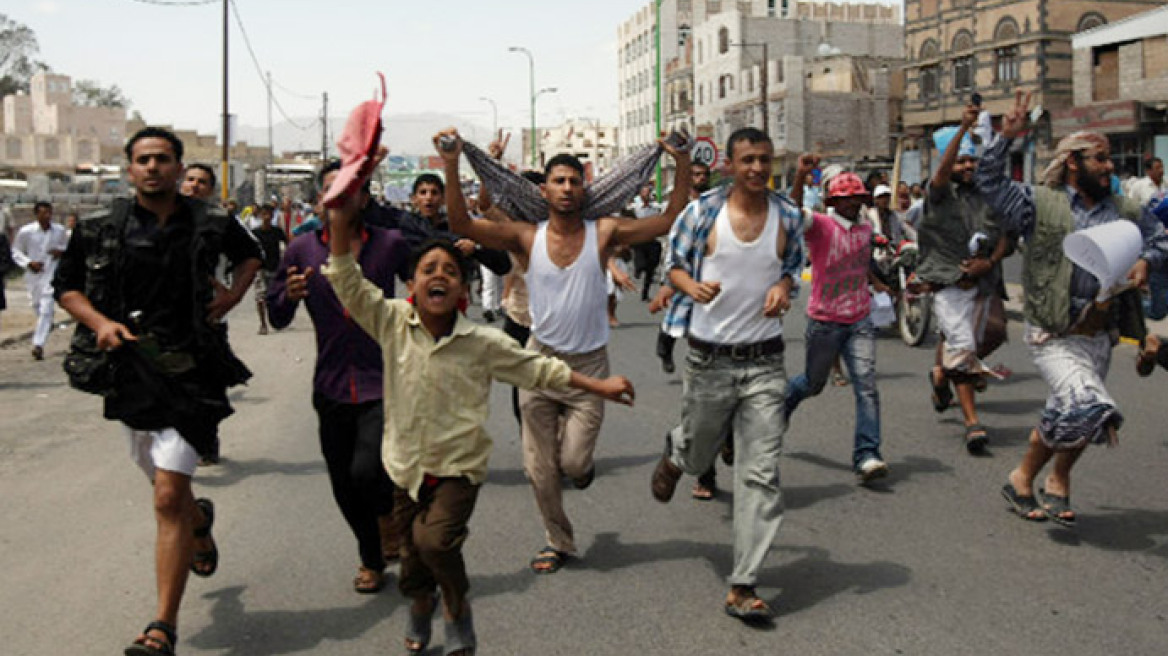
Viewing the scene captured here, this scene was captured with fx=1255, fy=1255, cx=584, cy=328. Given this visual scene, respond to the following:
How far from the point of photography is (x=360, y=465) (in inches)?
197

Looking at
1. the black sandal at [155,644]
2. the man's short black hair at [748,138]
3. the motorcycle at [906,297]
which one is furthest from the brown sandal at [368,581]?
the motorcycle at [906,297]

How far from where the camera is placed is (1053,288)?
19.6ft

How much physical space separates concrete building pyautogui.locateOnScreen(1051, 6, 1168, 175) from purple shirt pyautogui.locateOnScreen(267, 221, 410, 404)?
98.3 feet

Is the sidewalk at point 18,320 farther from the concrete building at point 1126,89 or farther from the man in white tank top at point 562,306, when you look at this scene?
the concrete building at point 1126,89

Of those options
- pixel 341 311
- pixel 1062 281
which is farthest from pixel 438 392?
pixel 1062 281

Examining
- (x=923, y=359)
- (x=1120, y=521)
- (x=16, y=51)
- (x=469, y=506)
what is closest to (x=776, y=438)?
(x=469, y=506)

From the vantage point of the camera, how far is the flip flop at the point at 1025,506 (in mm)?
6098

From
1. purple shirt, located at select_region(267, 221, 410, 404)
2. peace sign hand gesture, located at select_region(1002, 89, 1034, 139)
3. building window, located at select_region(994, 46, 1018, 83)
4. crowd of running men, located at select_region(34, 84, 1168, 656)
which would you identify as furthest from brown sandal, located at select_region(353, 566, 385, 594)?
building window, located at select_region(994, 46, 1018, 83)

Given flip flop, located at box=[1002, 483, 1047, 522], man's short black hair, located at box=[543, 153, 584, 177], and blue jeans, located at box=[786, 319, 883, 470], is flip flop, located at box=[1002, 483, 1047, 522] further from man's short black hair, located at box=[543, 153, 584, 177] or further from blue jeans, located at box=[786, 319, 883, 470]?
man's short black hair, located at box=[543, 153, 584, 177]

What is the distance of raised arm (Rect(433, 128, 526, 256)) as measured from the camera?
5320 millimetres

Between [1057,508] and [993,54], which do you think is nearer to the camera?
[1057,508]

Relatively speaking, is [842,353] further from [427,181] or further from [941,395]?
[427,181]

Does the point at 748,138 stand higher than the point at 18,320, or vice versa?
the point at 748,138

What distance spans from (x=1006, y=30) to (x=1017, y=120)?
1573 inches
